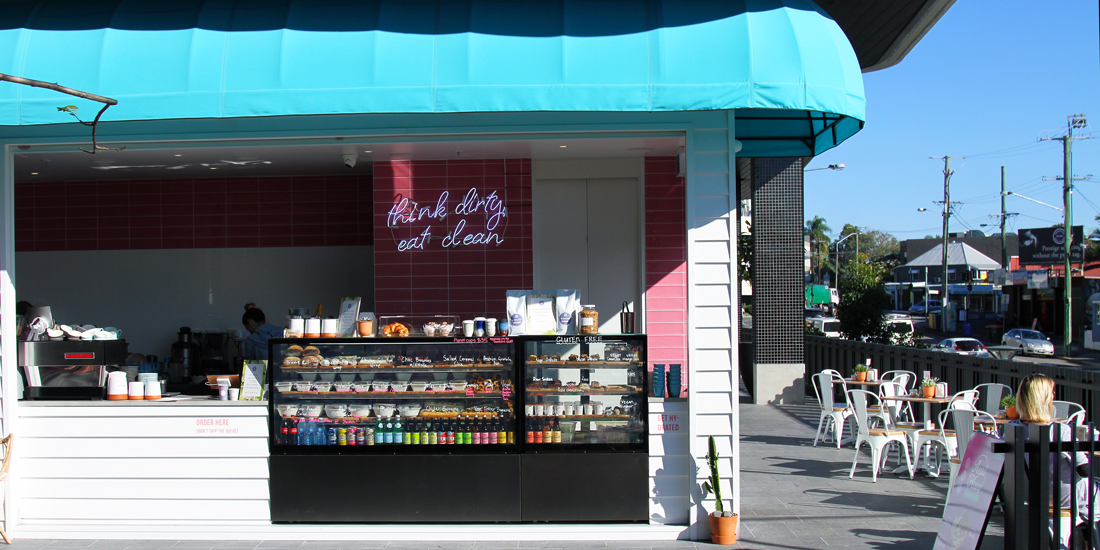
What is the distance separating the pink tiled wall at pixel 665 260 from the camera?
7547 mm

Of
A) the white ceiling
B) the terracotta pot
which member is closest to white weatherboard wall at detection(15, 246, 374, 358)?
the white ceiling

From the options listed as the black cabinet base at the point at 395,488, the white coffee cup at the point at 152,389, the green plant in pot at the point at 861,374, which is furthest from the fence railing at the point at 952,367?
the white coffee cup at the point at 152,389

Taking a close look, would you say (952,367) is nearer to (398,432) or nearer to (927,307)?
(398,432)

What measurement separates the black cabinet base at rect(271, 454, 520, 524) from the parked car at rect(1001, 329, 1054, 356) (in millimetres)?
27139

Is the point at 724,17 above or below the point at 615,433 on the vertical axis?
above

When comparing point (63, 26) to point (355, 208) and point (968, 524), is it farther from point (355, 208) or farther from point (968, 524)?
point (968, 524)

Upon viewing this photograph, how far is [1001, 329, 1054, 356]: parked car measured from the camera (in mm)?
26781

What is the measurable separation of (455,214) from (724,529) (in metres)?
3.92

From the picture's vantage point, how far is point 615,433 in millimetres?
5797

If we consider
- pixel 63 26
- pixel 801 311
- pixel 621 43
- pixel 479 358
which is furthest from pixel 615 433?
pixel 801 311

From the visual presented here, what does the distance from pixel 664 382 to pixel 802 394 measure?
26.6 feet

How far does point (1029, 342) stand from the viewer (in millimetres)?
27234

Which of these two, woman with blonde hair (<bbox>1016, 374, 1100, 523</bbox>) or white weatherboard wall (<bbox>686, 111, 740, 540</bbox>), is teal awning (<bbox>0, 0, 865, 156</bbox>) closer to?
white weatherboard wall (<bbox>686, 111, 740, 540</bbox>)

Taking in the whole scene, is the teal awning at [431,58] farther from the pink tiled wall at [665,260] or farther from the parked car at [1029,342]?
the parked car at [1029,342]
